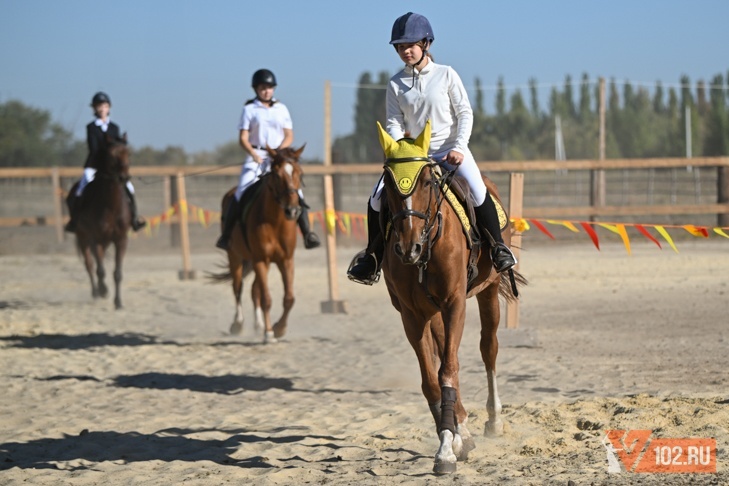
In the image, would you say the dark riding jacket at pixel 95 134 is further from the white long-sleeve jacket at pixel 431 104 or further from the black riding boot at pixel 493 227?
the black riding boot at pixel 493 227

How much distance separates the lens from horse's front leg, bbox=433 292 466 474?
221 inches

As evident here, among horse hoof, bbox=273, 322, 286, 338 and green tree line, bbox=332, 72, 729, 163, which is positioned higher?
green tree line, bbox=332, 72, 729, 163

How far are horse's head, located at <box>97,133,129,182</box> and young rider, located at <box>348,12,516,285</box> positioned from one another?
29.4 ft

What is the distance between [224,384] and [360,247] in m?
13.3

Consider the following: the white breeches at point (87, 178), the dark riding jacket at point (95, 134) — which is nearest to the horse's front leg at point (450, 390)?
the dark riding jacket at point (95, 134)

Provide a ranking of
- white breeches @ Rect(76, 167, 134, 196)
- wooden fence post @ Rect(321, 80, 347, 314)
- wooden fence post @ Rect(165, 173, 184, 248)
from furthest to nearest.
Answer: wooden fence post @ Rect(165, 173, 184, 248)
white breeches @ Rect(76, 167, 134, 196)
wooden fence post @ Rect(321, 80, 347, 314)

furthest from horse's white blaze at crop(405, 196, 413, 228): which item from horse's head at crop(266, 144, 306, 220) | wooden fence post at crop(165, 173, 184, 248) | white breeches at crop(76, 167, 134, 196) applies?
wooden fence post at crop(165, 173, 184, 248)

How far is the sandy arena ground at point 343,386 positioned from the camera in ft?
19.8

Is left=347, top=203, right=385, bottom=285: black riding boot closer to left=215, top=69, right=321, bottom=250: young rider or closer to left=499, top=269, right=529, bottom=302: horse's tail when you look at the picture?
left=499, top=269, right=529, bottom=302: horse's tail

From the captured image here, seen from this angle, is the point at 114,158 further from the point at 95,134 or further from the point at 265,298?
the point at 265,298

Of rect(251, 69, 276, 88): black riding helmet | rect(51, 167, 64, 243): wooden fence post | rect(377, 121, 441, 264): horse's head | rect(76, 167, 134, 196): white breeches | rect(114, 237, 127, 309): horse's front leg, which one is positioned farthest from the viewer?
rect(51, 167, 64, 243): wooden fence post

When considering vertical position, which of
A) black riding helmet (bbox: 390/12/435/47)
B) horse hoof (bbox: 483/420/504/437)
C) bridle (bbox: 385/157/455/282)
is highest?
black riding helmet (bbox: 390/12/435/47)

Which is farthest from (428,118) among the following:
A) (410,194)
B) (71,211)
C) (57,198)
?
(57,198)

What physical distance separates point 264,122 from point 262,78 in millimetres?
537
